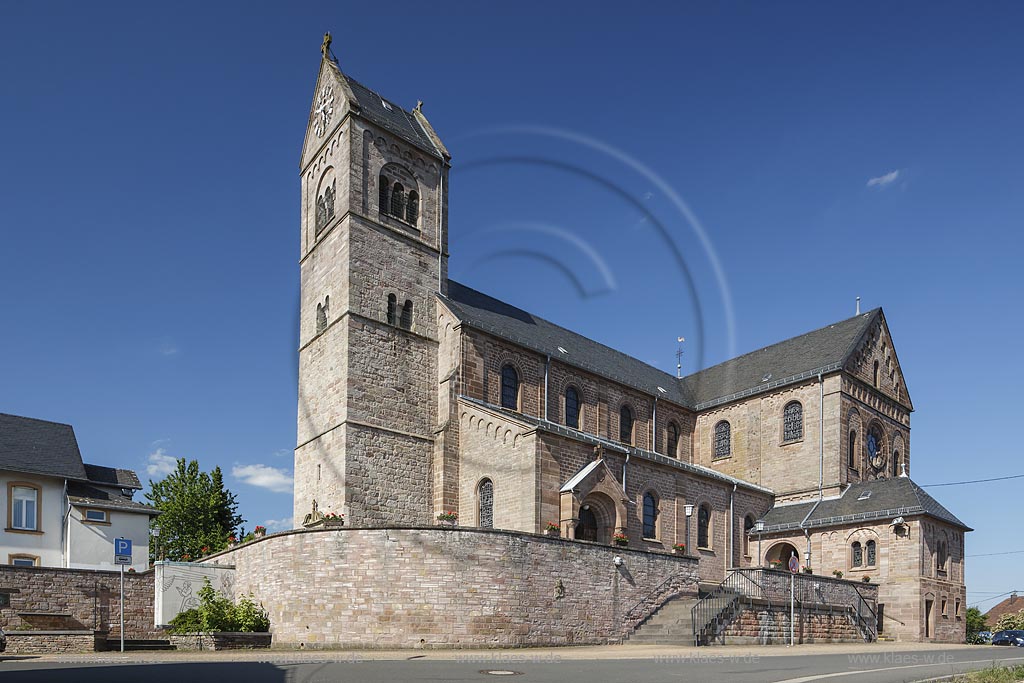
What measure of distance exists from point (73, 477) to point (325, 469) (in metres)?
11.1

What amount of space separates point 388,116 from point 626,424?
65.7 feet

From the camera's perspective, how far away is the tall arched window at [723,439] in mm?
50125

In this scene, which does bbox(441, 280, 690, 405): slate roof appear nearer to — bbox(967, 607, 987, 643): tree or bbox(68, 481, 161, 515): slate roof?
bbox(68, 481, 161, 515): slate roof

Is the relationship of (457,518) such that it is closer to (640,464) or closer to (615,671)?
(640,464)

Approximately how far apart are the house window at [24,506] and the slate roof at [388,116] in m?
21.3

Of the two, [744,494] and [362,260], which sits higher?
[362,260]

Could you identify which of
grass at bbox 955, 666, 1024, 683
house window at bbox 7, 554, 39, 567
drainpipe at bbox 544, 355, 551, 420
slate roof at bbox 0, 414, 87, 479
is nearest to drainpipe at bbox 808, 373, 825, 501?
drainpipe at bbox 544, 355, 551, 420

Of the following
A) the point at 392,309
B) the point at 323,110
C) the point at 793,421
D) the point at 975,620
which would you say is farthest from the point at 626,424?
the point at 975,620

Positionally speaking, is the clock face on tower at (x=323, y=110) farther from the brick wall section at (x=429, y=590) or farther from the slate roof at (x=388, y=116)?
the brick wall section at (x=429, y=590)

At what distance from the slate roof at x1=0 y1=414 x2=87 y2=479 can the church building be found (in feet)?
32.8

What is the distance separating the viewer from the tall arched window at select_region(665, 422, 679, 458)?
4919 cm

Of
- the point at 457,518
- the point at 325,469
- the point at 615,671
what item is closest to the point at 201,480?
the point at 325,469

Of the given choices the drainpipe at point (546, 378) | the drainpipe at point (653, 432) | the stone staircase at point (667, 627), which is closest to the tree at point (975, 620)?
the drainpipe at point (653, 432)

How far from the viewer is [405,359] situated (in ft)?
121
